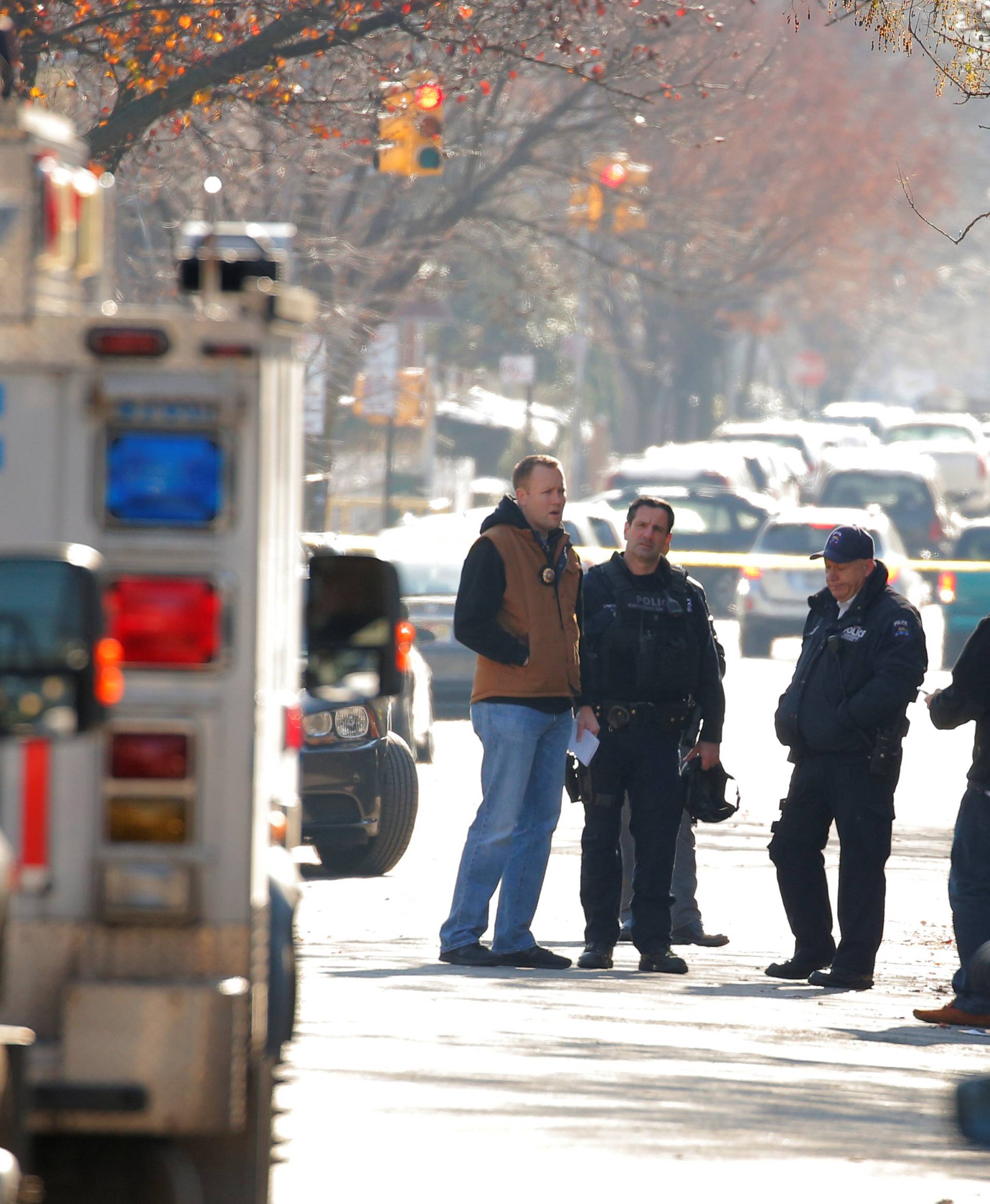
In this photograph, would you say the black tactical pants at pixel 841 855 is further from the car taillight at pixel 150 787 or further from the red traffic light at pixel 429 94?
the red traffic light at pixel 429 94

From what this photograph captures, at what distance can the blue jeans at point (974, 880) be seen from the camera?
8492 mm

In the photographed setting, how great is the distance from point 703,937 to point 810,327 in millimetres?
70014

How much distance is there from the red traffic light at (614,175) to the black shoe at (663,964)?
73.4ft

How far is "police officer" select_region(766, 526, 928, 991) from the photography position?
29.7 feet

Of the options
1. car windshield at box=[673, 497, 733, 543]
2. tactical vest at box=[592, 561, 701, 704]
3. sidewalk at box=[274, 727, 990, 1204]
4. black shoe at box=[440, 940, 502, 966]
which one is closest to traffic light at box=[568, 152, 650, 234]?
car windshield at box=[673, 497, 733, 543]

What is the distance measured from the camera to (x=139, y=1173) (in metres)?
4.63

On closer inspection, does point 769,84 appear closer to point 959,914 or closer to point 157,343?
point 959,914

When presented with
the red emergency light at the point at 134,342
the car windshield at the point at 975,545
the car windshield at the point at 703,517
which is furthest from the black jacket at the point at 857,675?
the car windshield at the point at 703,517

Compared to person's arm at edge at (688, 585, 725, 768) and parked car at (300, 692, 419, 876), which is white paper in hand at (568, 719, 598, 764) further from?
parked car at (300, 692, 419, 876)

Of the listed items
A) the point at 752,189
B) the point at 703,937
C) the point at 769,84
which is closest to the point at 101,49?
the point at 703,937

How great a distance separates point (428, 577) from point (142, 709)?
15310 millimetres

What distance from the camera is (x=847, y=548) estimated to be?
9086mm

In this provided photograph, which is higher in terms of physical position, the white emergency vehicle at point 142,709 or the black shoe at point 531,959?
the white emergency vehicle at point 142,709

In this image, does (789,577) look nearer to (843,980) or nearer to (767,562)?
(767,562)
